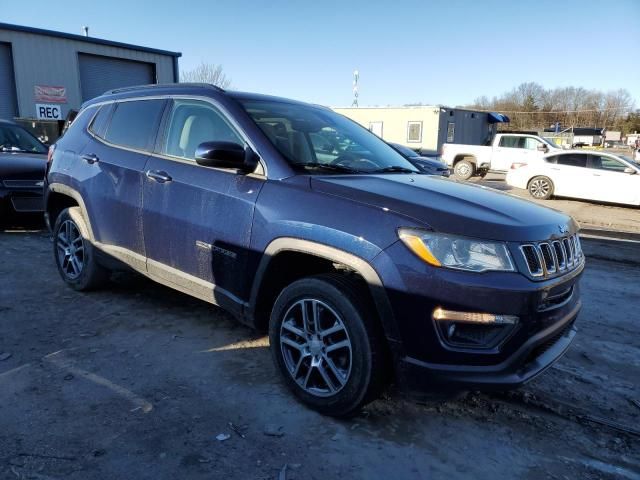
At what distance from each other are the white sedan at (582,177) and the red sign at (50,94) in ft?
61.2

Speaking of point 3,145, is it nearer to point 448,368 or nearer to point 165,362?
point 165,362

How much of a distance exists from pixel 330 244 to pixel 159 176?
1.66 metres

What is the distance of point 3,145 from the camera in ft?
26.0

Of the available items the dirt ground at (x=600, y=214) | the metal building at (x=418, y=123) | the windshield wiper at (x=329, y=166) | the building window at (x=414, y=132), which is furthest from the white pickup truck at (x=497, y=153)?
the windshield wiper at (x=329, y=166)

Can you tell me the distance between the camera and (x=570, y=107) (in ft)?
303

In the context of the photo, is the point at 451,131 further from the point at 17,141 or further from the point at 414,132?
the point at 17,141

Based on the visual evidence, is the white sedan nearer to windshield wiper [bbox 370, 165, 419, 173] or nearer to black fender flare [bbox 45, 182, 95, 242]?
windshield wiper [bbox 370, 165, 419, 173]

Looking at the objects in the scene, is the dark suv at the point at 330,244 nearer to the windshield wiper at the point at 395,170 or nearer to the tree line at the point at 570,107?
the windshield wiper at the point at 395,170

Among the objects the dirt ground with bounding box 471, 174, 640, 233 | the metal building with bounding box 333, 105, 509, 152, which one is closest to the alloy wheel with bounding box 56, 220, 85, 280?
the dirt ground with bounding box 471, 174, 640, 233

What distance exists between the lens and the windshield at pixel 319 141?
3334mm

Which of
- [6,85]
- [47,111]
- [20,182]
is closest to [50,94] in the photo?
[47,111]

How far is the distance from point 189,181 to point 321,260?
46.3 inches

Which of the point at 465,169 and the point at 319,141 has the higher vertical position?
the point at 319,141

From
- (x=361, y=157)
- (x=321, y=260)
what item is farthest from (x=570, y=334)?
(x=361, y=157)
